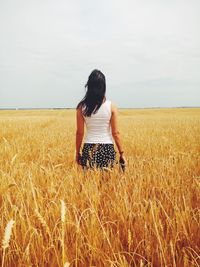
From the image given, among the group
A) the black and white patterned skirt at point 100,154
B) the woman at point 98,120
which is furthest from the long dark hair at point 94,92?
the black and white patterned skirt at point 100,154

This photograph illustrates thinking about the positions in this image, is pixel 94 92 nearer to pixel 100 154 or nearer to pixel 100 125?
pixel 100 125

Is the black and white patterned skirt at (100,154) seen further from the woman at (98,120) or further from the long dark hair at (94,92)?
the long dark hair at (94,92)

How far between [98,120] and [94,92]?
33 centimetres

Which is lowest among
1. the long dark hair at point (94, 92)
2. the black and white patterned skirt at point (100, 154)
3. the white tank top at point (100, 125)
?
the black and white patterned skirt at point (100, 154)

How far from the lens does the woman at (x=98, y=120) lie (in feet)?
12.3

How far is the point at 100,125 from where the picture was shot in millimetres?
3936

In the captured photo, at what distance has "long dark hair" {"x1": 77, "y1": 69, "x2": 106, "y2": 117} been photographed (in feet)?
12.3

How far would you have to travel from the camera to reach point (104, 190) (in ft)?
10.6

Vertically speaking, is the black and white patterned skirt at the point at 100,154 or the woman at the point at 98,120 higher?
the woman at the point at 98,120

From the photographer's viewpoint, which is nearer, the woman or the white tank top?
the woman

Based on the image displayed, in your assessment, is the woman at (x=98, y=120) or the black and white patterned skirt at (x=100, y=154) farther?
the black and white patterned skirt at (x=100, y=154)

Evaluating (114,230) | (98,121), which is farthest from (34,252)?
(98,121)

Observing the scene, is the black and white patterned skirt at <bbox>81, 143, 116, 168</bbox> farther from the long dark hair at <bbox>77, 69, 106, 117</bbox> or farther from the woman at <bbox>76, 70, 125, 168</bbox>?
the long dark hair at <bbox>77, 69, 106, 117</bbox>

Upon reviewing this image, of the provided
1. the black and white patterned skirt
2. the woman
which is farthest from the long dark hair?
the black and white patterned skirt
